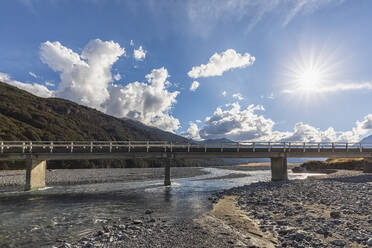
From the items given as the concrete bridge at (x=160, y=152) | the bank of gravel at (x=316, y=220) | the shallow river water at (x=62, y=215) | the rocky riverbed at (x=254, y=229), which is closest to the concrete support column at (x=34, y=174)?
the concrete bridge at (x=160, y=152)

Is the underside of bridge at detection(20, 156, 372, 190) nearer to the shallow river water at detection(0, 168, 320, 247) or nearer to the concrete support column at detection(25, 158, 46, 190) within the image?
the concrete support column at detection(25, 158, 46, 190)

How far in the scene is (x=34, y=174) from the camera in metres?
32.1

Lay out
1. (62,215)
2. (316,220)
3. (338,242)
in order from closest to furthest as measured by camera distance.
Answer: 1. (338,242)
2. (316,220)
3. (62,215)

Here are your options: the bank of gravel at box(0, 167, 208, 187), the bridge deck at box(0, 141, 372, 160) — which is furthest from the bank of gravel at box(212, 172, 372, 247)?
the bank of gravel at box(0, 167, 208, 187)

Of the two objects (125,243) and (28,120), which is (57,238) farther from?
(28,120)

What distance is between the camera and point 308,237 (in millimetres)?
9570

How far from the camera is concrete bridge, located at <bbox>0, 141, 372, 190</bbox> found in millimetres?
32375

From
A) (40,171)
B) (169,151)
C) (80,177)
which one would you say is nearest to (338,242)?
(169,151)

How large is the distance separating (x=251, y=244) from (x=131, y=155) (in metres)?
28.8

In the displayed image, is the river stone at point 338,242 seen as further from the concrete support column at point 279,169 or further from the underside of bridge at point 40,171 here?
the concrete support column at point 279,169

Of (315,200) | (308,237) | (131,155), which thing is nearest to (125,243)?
(308,237)

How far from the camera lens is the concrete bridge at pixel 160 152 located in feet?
106

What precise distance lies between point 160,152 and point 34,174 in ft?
63.1

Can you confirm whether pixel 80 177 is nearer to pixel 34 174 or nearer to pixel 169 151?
pixel 34 174
